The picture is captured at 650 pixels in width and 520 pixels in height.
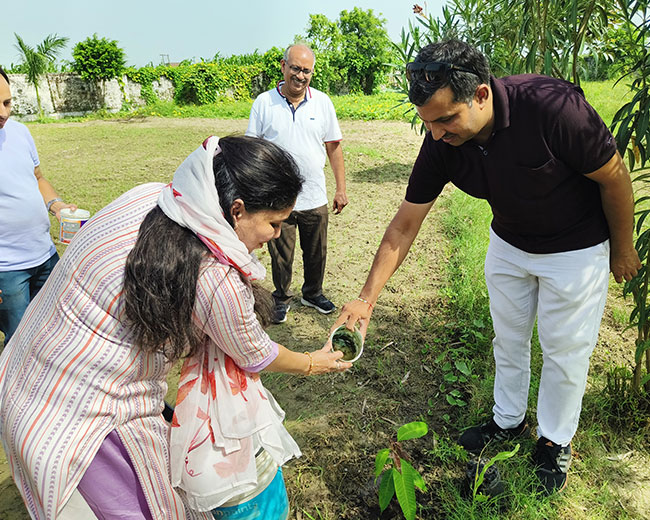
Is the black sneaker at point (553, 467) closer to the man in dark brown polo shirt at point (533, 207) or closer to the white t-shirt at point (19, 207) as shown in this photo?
the man in dark brown polo shirt at point (533, 207)

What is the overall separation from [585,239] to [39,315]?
179cm

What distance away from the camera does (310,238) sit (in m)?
3.50

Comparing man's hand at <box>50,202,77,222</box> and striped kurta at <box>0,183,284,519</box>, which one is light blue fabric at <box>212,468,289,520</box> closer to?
striped kurta at <box>0,183,284,519</box>

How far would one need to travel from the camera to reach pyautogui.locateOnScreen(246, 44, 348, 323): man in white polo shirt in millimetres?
3295

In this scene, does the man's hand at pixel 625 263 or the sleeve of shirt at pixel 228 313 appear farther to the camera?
the man's hand at pixel 625 263

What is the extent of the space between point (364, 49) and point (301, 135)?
67.9ft

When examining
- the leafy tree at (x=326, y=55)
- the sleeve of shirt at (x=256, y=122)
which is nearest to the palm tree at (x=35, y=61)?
the leafy tree at (x=326, y=55)

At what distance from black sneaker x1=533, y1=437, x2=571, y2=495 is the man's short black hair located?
4.73ft

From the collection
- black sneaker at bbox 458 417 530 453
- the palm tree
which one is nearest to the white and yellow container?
black sneaker at bbox 458 417 530 453

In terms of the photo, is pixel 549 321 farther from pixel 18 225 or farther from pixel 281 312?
pixel 18 225

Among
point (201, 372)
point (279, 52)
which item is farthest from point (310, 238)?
point (279, 52)

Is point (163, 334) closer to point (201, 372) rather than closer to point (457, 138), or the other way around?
point (201, 372)

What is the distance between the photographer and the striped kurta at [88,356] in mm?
1198

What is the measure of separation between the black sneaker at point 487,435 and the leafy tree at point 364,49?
18091mm
